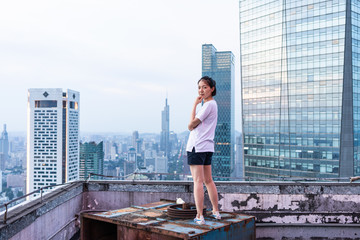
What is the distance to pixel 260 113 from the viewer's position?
309ft

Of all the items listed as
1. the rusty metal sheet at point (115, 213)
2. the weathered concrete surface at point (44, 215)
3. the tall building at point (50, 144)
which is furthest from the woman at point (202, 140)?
the tall building at point (50, 144)

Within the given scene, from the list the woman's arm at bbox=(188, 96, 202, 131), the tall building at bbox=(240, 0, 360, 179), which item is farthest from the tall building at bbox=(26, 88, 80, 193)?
the woman's arm at bbox=(188, 96, 202, 131)

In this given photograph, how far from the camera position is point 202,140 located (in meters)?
3.83

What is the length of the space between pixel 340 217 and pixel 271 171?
294 feet

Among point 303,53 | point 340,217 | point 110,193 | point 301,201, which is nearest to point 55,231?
point 110,193

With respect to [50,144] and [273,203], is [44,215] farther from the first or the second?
[50,144]

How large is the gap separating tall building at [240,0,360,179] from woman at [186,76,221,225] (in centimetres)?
8282

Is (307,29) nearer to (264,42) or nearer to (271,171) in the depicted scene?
(264,42)

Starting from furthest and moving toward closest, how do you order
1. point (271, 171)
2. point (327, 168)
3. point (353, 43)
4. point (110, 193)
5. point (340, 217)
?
point (271, 171), point (327, 168), point (353, 43), point (110, 193), point (340, 217)

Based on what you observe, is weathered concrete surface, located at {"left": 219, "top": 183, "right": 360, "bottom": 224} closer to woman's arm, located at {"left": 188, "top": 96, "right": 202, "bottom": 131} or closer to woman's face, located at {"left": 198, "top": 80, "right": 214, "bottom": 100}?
woman's arm, located at {"left": 188, "top": 96, "right": 202, "bottom": 131}

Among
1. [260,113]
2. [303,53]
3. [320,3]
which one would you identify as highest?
[320,3]

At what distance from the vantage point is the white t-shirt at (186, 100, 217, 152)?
3.83 meters

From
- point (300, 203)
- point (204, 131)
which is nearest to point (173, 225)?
point (204, 131)

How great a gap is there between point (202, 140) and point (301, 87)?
90896 mm
